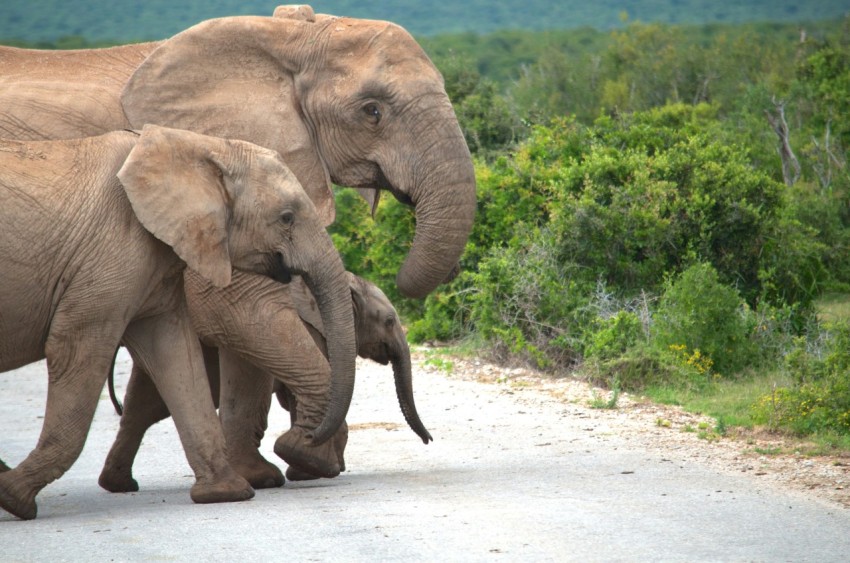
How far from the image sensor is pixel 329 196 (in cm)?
793

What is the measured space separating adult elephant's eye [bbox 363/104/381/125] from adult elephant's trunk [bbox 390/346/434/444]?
5.22 ft

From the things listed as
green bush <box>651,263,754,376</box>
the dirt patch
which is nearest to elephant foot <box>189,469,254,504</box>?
the dirt patch

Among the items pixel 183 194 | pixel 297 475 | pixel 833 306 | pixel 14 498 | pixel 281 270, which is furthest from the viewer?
pixel 833 306

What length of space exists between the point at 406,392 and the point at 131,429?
1.59 meters

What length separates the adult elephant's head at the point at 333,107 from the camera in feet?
25.5

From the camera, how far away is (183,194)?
6.90 metres

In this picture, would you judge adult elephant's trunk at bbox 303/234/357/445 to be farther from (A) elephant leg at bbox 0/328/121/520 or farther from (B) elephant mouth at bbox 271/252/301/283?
(A) elephant leg at bbox 0/328/121/520

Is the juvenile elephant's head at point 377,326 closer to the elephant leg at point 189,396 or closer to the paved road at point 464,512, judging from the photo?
the paved road at point 464,512

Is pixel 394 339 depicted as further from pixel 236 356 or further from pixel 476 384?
pixel 476 384

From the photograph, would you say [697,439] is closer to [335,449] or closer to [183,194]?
[335,449]

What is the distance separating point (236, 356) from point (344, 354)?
1051mm

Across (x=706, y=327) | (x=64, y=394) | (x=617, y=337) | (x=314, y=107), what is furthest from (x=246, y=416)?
(x=706, y=327)

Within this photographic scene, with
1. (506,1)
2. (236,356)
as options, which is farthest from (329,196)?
(506,1)

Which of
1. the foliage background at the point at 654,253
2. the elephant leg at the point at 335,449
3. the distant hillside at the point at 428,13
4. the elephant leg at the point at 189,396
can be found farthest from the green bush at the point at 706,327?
the distant hillside at the point at 428,13
